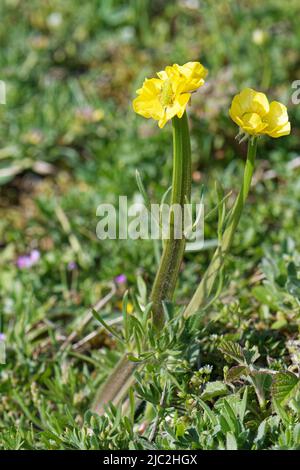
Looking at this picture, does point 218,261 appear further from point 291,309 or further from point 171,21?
point 171,21

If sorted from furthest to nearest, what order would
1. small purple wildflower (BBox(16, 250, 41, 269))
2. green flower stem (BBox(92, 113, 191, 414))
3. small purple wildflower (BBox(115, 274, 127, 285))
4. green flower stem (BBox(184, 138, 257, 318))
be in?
small purple wildflower (BBox(16, 250, 41, 269))
small purple wildflower (BBox(115, 274, 127, 285))
green flower stem (BBox(184, 138, 257, 318))
green flower stem (BBox(92, 113, 191, 414))

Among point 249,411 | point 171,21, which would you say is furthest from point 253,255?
point 171,21

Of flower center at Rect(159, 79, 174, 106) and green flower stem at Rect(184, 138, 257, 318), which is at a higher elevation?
flower center at Rect(159, 79, 174, 106)

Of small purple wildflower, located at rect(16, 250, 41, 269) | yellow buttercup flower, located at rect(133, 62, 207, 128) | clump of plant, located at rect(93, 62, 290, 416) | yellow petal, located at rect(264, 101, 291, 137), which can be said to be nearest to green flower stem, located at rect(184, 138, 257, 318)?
clump of plant, located at rect(93, 62, 290, 416)

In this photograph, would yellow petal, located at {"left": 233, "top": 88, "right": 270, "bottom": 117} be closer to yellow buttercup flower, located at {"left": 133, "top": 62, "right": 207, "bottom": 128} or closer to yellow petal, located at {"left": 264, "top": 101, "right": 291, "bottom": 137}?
yellow petal, located at {"left": 264, "top": 101, "right": 291, "bottom": 137}

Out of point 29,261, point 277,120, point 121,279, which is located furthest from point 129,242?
point 277,120

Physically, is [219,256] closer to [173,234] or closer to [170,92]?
[173,234]

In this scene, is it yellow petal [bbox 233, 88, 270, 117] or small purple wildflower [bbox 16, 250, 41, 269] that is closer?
yellow petal [bbox 233, 88, 270, 117]

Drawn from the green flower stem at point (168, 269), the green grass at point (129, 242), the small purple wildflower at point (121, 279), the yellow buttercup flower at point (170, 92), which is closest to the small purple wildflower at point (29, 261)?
the green grass at point (129, 242)
